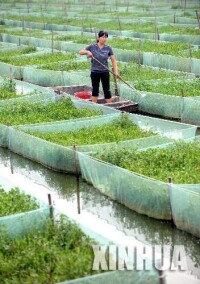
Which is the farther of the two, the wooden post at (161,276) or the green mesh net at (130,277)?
the green mesh net at (130,277)

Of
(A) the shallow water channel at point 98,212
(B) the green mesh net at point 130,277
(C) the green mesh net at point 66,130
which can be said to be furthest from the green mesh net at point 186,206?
(C) the green mesh net at point 66,130

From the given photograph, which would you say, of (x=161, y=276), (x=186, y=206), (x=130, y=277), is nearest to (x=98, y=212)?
(x=186, y=206)

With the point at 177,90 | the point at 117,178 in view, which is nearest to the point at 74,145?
the point at 117,178

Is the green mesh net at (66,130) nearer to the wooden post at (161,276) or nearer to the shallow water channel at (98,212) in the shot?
the shallow water channel at (98,212)

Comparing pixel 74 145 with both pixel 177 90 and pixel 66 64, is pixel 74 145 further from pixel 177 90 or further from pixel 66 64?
pixel 66 64

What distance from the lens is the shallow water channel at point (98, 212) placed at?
6.92m

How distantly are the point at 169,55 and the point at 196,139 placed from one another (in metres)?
7.60

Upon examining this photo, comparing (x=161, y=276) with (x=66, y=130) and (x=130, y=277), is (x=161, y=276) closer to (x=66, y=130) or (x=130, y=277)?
(x=130, y=277)

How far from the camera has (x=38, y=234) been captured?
6273 millimetres

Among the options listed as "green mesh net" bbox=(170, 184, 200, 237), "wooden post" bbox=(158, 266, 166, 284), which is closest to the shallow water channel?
"green mesh net" bbox=(170, 184, 200, 237)

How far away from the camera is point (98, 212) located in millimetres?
7820

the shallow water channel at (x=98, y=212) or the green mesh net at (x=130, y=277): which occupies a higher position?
the green mesh net at (x=130, y=277)

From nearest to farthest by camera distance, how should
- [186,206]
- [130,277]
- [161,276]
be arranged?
[161,276]
[130,277]
[186,206]

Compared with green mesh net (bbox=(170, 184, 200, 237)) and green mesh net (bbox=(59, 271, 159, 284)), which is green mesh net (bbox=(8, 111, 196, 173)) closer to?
green mesh net (bbox=(170, 184, 200, 237))
